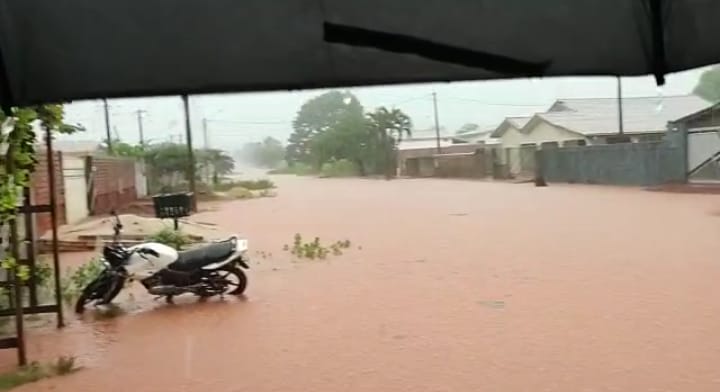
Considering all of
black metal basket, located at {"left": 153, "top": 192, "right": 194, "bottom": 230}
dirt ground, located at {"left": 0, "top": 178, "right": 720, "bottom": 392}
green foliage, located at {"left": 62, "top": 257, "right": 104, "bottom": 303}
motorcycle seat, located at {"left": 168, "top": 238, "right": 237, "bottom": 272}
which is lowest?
dirt ground, located at {"left": 0, "top": 178, "right": 720, "bottom": 392}

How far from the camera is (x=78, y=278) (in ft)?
13.4

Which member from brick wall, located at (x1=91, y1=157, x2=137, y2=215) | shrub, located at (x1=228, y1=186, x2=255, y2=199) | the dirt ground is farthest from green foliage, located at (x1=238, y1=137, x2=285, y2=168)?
brick wall, located at (x1=91, y1=157, x2=137, y2=215)

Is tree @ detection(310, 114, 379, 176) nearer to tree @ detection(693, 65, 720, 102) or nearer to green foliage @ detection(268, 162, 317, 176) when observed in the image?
green foliage @ detection(268, 162, 317, 176)

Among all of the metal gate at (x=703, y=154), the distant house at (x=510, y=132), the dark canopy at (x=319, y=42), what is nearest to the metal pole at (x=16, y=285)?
the dark canopy at (x=319, y=42)

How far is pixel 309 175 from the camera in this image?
171 inches

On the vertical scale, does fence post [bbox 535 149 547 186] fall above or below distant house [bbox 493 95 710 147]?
below

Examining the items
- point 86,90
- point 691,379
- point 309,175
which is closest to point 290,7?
point 86,90

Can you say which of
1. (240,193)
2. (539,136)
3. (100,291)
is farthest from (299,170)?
(539,136)

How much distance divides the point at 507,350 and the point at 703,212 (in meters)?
4.41

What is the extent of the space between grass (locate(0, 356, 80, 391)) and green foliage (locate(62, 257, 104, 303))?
1149 millimetres

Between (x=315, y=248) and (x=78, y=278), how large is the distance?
182 cm

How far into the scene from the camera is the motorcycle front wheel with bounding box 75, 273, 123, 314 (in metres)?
3.60

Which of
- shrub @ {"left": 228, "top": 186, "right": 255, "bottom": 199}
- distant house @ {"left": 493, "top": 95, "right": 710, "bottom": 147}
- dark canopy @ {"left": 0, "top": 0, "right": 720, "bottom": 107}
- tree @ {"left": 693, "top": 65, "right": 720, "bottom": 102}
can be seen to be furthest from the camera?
shrub @ {"left": 228, "top": 186, "right": 255, "bottom": 199}

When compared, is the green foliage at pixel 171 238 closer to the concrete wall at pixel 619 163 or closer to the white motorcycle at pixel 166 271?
the white motorcycle at pixel 166 271
